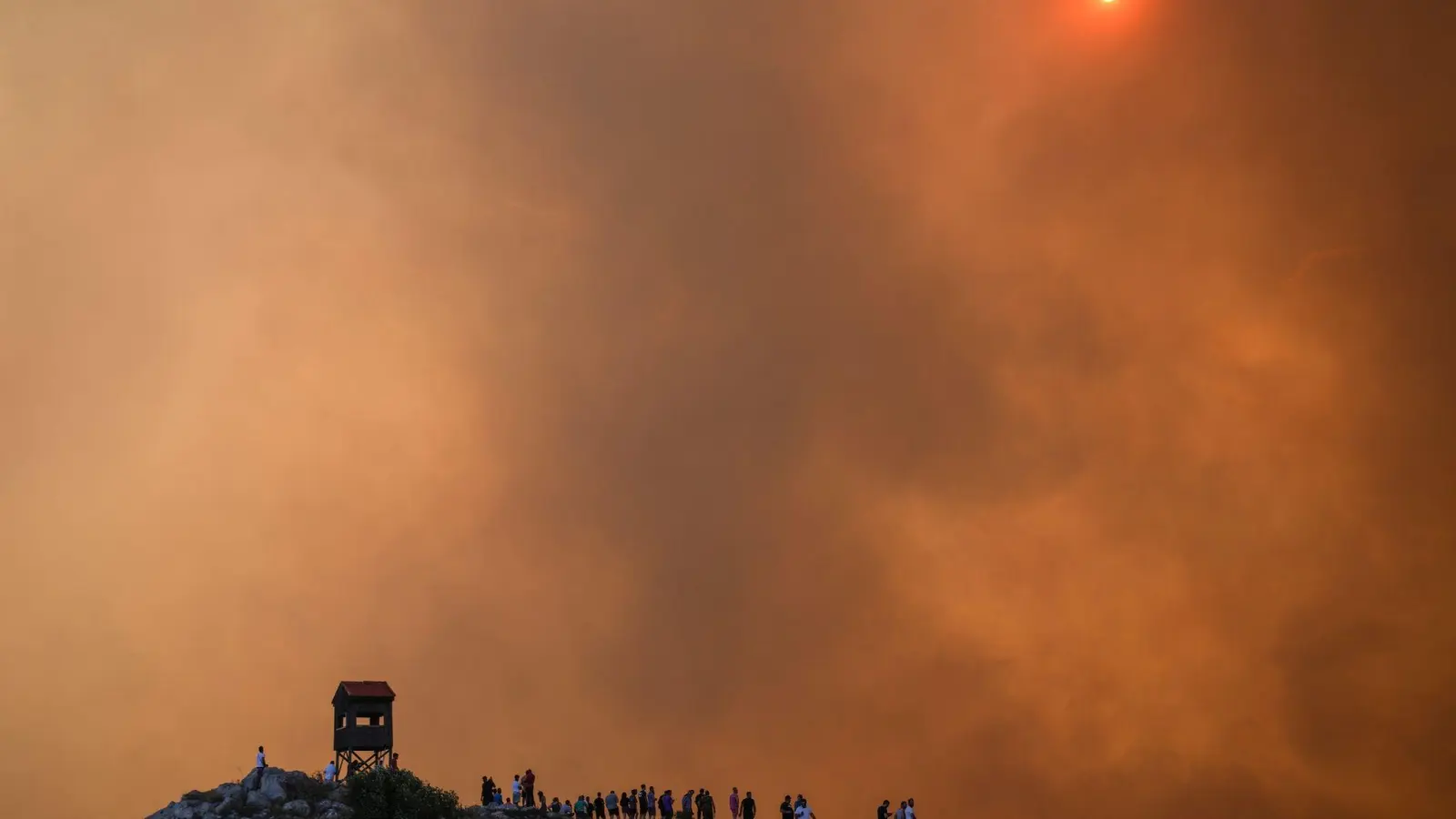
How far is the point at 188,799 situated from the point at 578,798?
25600mm

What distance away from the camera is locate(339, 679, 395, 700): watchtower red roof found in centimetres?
10950

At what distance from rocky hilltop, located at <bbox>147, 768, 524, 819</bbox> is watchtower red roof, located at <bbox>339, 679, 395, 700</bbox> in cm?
717

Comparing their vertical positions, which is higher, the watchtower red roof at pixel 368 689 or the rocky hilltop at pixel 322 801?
the watchtower red roof at pixel 368 689

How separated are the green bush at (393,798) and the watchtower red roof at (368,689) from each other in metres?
7.37

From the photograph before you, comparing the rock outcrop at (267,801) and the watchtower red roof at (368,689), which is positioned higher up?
the watchtower red roof at (368,689)

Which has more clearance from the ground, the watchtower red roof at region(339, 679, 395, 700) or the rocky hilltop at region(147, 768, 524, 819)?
the watchtower red roof at region(339, 679, 395, 700)

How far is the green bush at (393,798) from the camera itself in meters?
99.9

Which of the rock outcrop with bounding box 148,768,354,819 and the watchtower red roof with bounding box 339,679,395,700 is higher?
the watchtower red roof with bounding box 339,679,395,700

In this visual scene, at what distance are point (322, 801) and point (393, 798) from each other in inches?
183

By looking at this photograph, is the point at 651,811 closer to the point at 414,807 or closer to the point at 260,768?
the point at 414,807

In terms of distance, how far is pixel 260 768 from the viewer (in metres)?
99.6

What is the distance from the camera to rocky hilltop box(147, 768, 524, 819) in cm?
9500

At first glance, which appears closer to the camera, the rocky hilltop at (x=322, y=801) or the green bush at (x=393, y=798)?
the rocky hilltop at (x=322, y=801)

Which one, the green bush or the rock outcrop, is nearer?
the rock outcrop
